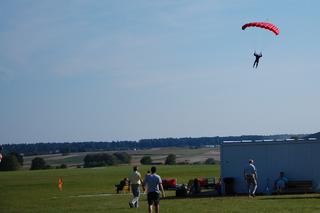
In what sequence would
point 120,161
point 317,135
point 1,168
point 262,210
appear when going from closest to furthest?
1. point 262,210
2. point 317,135
3. point 1,168
4. point 120,161

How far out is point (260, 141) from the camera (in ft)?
120

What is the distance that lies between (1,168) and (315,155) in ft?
366

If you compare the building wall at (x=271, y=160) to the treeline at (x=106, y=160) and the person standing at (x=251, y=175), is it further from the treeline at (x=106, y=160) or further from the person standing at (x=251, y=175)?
the treeline at (x=106, y=160)

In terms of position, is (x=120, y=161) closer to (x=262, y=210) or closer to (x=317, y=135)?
(x=317, y=135)

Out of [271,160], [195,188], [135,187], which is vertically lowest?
[195,188]

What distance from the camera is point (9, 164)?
13950cm

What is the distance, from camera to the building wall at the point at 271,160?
35.5m

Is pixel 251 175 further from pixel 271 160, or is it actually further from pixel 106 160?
pixel 106 160

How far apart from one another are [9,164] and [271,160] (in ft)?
358

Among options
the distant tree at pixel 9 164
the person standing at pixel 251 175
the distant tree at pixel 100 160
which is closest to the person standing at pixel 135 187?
the person standing at pixel 251 175

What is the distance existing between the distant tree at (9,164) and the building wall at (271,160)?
106266 millimetres

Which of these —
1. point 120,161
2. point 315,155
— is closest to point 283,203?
point 315,155

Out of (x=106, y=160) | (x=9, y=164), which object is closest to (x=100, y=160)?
(x=106, y=160)

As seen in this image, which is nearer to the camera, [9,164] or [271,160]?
[271,160]
